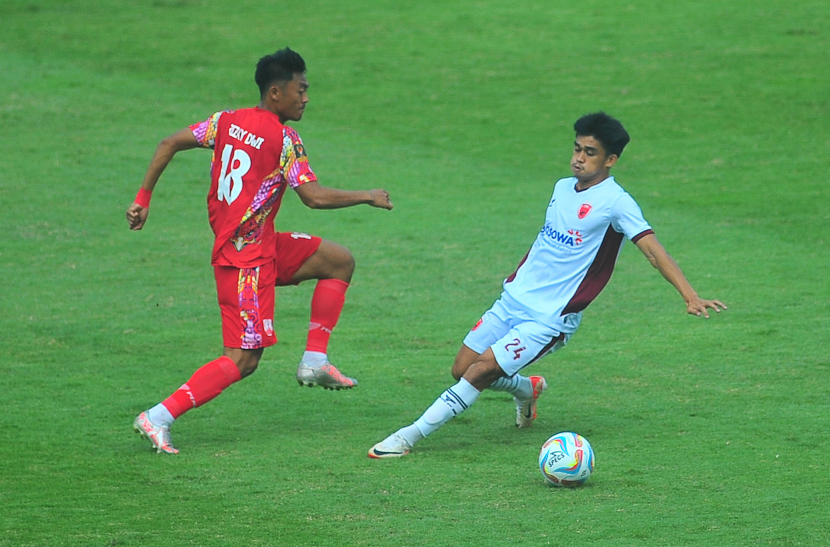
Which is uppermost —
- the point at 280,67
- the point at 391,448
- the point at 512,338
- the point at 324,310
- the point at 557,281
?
the point at 280,67

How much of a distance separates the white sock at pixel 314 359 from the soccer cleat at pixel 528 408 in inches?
41.9

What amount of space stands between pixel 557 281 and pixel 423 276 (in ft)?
11.4

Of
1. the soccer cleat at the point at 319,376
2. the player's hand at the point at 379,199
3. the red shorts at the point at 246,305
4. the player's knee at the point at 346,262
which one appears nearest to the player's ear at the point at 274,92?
the player's hand at the point at 379,199

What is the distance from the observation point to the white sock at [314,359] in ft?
20.0

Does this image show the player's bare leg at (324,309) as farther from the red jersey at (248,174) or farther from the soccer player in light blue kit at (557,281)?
the soccer player in light blue kit at (557,281)

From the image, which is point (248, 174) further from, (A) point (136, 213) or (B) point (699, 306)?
(B) point (699, 306)

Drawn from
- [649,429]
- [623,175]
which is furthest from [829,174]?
[649,429]

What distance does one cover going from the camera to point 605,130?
18.9ft

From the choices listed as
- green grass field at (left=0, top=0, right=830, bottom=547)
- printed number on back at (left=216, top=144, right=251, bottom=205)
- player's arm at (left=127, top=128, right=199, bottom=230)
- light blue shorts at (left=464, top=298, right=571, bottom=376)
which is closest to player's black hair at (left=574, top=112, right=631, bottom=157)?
light blue shorts at (left=464, top=298, right=571, bottom=376)

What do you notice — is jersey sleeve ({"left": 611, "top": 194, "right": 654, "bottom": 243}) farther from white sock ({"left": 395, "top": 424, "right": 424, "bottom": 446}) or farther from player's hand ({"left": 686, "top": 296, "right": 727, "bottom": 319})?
white sock ({"left": 395, "top": 424, "right": 424, "bottom": 446})

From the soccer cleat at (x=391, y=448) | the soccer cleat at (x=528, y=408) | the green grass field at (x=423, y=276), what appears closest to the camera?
the green grass field at (x=423, y=276)

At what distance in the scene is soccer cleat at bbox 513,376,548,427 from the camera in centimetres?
613

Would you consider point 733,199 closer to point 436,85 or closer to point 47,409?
point 436,85

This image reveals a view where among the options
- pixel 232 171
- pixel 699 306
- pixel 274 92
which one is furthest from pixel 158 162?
pixel 699 306
